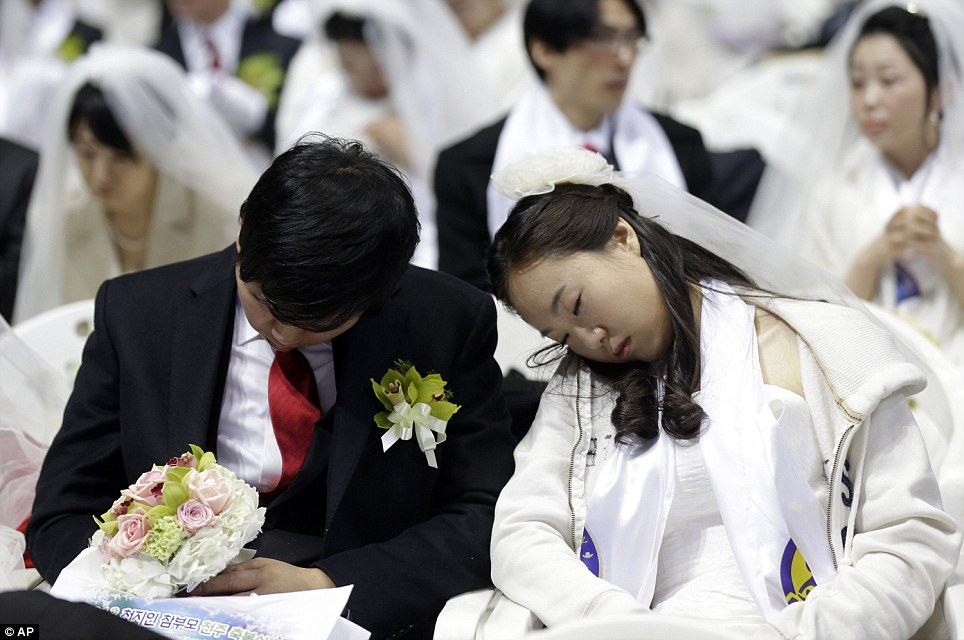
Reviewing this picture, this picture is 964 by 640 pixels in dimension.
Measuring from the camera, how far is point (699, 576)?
96.7 inches

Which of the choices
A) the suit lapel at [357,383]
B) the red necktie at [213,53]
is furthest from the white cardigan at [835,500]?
the red necktie at [213,53]

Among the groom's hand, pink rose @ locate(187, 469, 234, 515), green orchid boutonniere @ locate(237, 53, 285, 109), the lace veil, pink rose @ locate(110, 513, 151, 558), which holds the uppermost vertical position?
the lace veil

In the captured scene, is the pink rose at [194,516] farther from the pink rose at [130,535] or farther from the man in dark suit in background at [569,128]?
the man in dark suit in background at [569,128]

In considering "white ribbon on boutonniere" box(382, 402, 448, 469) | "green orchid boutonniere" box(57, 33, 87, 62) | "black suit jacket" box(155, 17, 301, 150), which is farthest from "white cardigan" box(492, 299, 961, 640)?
"green orchid boutonniere" box(57, 33, 87, 62)

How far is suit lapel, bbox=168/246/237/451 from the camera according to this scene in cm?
246

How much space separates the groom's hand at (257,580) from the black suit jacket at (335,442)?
0.25 ft

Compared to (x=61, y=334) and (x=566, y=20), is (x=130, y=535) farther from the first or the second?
(x=566, y=20)

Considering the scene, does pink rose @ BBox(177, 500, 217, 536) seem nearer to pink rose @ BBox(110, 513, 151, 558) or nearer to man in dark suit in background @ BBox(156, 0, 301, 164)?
pink rose @ BBox(110, 513, 151, 558)

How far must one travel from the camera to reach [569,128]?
4.32m

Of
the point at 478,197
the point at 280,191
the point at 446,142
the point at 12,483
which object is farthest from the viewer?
the point at 446,142

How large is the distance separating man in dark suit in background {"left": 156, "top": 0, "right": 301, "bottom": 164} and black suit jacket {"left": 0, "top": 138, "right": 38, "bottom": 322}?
1547 millimetres

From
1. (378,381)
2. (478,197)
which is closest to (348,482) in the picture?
(378,381)

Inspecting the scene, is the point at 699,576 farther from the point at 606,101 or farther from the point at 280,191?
the point at 606,101

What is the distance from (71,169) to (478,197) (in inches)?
59.5
